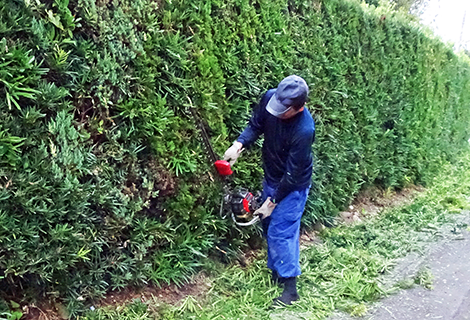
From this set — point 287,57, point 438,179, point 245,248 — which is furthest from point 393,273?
point 438,179

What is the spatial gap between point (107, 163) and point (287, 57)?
8.75 ft

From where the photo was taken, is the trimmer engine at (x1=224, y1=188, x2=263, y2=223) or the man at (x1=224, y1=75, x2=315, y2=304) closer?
the man at (x1=224, y1=75, x2=315, y2=304)

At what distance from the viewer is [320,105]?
567 centimetres

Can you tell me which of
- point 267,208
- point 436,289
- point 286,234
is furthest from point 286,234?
point 436,289

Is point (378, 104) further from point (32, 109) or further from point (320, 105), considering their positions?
point (32, 109)

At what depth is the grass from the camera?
3607 mm

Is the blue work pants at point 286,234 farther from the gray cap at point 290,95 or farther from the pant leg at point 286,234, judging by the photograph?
the gray cap at point 290,95

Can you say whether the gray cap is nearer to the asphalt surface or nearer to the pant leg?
the pant leg

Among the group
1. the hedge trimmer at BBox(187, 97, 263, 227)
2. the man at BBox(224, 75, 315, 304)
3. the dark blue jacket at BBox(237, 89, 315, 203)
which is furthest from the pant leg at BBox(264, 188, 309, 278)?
the hedge trimmer at BBox(187, 97, 263, 227)

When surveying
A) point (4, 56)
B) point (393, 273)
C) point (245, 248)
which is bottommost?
point (245, 248)

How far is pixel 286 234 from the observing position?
12.7ft

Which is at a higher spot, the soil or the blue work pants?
the blue work pants

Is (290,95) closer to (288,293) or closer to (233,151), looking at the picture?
(233,151)

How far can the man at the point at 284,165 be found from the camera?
3.58 metres
